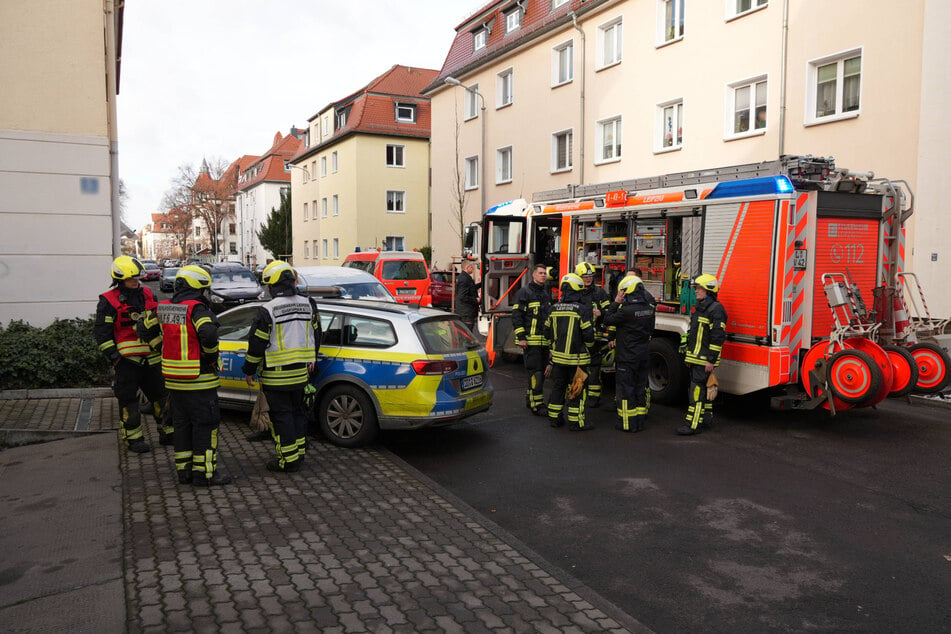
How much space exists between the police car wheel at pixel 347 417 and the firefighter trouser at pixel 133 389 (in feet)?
4.85

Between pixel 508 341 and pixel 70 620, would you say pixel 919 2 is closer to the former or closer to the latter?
pixel 508 341

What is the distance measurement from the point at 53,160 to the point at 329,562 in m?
9.34

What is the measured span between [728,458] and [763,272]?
2.23 m

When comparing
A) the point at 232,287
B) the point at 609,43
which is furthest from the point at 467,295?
the point at 232,287

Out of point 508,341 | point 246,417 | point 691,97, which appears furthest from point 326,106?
point 246,417

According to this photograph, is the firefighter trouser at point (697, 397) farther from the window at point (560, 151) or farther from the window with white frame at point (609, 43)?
the window at point (560, 151)

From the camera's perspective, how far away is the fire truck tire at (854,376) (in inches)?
287

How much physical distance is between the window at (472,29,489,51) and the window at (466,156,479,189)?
4.39 metres

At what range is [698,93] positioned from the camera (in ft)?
60.0

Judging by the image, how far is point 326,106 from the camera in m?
48.5

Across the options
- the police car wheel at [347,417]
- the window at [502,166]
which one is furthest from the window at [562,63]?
the police car wheel at [347,417]

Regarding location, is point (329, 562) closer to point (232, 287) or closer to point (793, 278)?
point (793, 278)

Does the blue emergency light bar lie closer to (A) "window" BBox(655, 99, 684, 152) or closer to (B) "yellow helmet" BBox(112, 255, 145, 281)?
(B) "yellow helmet" BBox(112, 255, 145, 281)

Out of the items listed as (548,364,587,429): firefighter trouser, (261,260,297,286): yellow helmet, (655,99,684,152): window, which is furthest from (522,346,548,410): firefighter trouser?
(655,99,684,152): window
